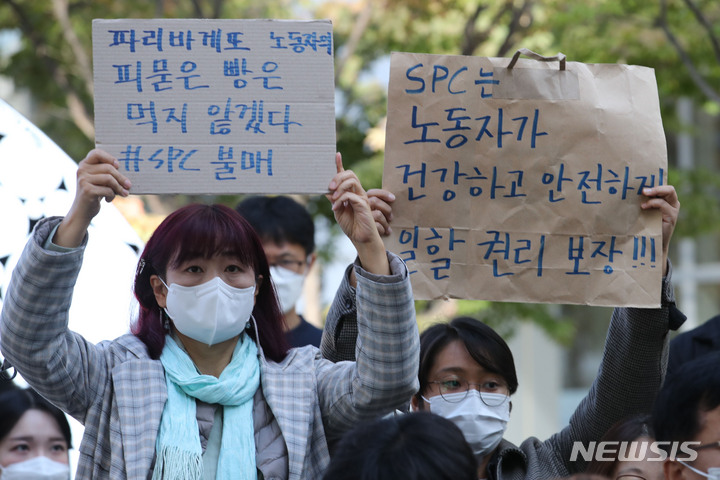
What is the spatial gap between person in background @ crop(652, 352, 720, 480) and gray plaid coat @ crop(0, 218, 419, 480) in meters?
0.67

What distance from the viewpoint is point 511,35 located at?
27.1ft

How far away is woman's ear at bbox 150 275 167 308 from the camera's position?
2.86 meters

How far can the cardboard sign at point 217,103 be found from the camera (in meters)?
2.89

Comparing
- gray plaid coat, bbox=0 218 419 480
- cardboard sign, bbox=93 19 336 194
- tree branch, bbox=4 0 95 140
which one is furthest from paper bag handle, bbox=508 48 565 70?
tree branch, bbox=4 0 95 140

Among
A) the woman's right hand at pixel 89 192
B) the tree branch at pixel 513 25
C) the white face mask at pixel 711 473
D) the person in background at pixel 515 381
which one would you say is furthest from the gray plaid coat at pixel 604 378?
the tree branch at pixel 513 25

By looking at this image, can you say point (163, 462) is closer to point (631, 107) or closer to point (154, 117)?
point (154, 117)

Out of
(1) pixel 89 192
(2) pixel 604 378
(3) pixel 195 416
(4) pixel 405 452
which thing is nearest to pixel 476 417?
(2) pixel 604 378

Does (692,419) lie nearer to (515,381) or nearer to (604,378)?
(604,378)

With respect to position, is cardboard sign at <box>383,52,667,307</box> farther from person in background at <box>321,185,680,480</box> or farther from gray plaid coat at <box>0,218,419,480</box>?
gray plaid coat at <box>0,218,419,480</box>

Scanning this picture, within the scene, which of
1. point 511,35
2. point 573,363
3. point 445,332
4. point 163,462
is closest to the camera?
point 163,462

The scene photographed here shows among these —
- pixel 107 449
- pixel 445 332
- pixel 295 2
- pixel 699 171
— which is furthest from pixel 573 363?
pixel 107 449

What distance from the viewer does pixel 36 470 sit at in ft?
10.4

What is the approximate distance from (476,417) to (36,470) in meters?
1.39

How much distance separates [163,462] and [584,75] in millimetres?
1735
